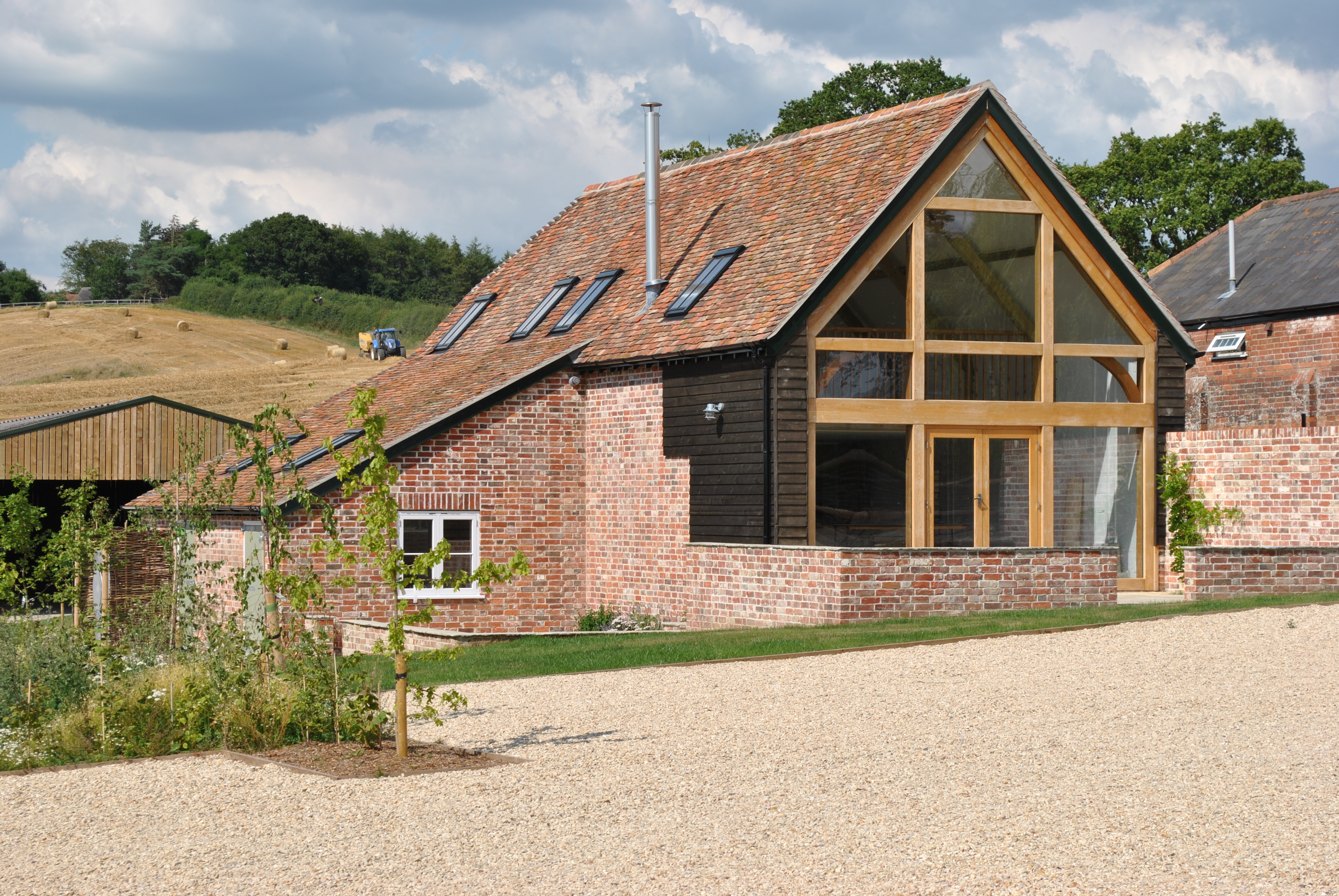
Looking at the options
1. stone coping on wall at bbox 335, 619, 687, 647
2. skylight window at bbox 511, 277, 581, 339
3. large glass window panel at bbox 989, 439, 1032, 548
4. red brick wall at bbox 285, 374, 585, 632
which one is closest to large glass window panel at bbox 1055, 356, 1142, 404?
large glass window panel at bbox 989, 439, 1032, 548

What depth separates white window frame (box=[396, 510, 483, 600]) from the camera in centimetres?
1997

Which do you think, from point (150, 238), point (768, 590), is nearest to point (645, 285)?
point (768, 590)

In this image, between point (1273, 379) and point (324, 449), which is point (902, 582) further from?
point (1273, 379)

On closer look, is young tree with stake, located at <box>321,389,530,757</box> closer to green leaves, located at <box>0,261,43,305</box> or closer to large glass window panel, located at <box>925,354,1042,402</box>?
large glass window panel, located at <box>925,354,1042,402</box>

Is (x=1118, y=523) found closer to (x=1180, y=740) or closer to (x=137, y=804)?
(x=1180, y=740)

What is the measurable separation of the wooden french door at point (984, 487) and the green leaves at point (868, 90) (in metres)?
28.0

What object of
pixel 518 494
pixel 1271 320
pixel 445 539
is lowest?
pixel 445 539

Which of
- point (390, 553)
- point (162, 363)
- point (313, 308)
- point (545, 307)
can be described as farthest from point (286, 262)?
point (390, 553)

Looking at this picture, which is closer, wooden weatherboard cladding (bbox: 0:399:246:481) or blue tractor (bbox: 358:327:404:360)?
wooden weatherboard cladding (bbox: 0:399:246:481)

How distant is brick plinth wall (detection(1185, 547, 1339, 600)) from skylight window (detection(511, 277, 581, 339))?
11512mm

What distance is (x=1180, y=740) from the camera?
9211 mm

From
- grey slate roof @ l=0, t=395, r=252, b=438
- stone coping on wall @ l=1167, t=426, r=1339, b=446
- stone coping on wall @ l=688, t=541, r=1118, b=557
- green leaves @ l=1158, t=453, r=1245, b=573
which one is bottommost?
stone coping on wall @ l=688, t=541, r=1118, b=557

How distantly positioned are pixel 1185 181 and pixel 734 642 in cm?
3894

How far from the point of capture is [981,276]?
19438 mm
